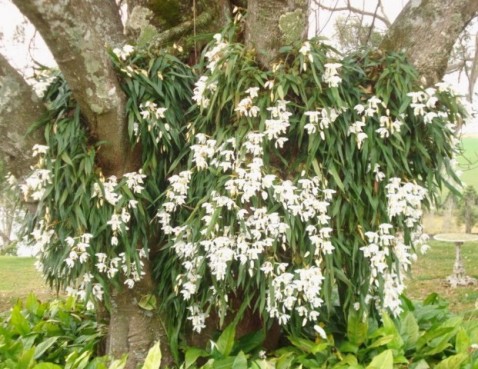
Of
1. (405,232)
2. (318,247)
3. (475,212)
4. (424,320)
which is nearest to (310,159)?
(318,247)

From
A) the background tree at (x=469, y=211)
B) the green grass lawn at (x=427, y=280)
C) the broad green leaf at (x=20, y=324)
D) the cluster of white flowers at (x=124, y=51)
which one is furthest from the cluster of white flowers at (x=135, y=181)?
the background tree at (x=469, y=211)

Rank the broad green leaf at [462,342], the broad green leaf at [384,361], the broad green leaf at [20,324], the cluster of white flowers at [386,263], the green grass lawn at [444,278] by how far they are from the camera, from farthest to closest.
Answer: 1. the green grass lawn at [444,278]
2. the broad green leaf at [20,324]
3. the broad green leaf at [462,342]
4. the broad green leaf at [384,361]
5. the cluster of white flowers at [386,263]

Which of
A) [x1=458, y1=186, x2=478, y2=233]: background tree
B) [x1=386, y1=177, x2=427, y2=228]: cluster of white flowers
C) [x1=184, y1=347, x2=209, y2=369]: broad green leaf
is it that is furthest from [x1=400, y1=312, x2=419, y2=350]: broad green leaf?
[x1=458, y1=186, x2=478, y2=233]: background tree

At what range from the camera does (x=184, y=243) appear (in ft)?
8.55

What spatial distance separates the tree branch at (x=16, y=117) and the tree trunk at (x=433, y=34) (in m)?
1.85

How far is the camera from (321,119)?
2.41m

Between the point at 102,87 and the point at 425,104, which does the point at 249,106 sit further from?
the point at 425,104

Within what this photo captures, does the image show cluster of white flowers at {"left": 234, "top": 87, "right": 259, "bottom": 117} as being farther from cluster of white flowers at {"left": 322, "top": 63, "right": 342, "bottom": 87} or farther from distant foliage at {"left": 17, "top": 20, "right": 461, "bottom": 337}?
cluster of white flowers at {"left": 322, "top": 63, "right": 342, "bottom": 87}

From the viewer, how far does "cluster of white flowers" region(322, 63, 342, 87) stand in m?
2.36

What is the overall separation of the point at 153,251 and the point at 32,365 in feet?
3.03

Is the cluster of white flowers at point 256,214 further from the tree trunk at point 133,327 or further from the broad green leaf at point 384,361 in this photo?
the tree trunk at point 133,327

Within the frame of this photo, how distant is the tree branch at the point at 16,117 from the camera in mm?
2539

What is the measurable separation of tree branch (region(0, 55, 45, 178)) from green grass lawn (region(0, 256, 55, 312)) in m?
4.62

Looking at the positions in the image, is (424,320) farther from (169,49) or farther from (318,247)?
(169,49)
